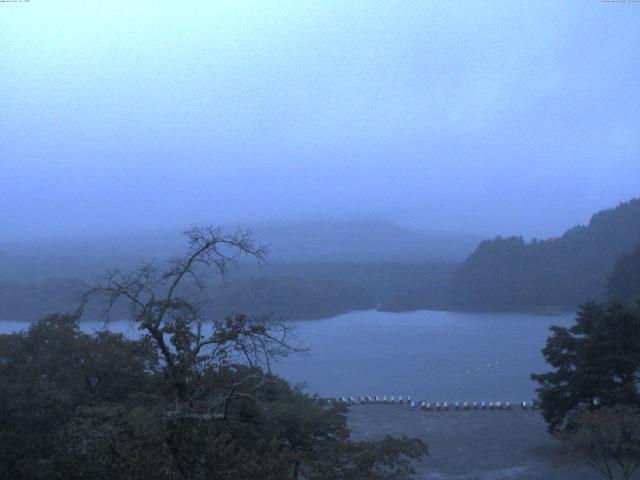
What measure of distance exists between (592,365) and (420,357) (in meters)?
17.0

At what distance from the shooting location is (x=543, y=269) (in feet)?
175

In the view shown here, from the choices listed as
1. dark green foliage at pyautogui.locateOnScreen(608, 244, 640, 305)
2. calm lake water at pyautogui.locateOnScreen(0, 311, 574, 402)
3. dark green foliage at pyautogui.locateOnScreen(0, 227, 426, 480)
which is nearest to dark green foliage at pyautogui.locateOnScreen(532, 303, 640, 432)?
calm lake water at pyautogui.locateOnScreen(0, 311, 574, 402)

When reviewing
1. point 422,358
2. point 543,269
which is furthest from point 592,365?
point 543,269

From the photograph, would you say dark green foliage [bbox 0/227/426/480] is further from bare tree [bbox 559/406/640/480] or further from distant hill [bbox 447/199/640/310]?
distant hill [bbox 447/199/640/310]

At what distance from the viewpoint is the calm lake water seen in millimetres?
24141

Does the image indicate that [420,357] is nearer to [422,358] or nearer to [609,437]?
[422,358]

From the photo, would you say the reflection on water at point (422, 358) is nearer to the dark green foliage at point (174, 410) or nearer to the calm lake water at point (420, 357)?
the calm lake water at point (420, 357)

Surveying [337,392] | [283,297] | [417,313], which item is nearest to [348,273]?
[417,313]

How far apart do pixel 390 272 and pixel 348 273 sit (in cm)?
449

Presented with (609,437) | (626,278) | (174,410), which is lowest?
(609,437)

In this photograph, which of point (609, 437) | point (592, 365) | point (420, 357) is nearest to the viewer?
point (609, 437)

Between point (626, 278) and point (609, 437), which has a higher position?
point (626, 278)

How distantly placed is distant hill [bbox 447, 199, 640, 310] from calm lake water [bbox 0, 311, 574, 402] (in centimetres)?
582

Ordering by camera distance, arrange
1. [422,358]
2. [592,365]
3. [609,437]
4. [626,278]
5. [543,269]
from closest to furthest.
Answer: [609,437]
[592,365]
[422,358]
[626,278]
[543,269]
